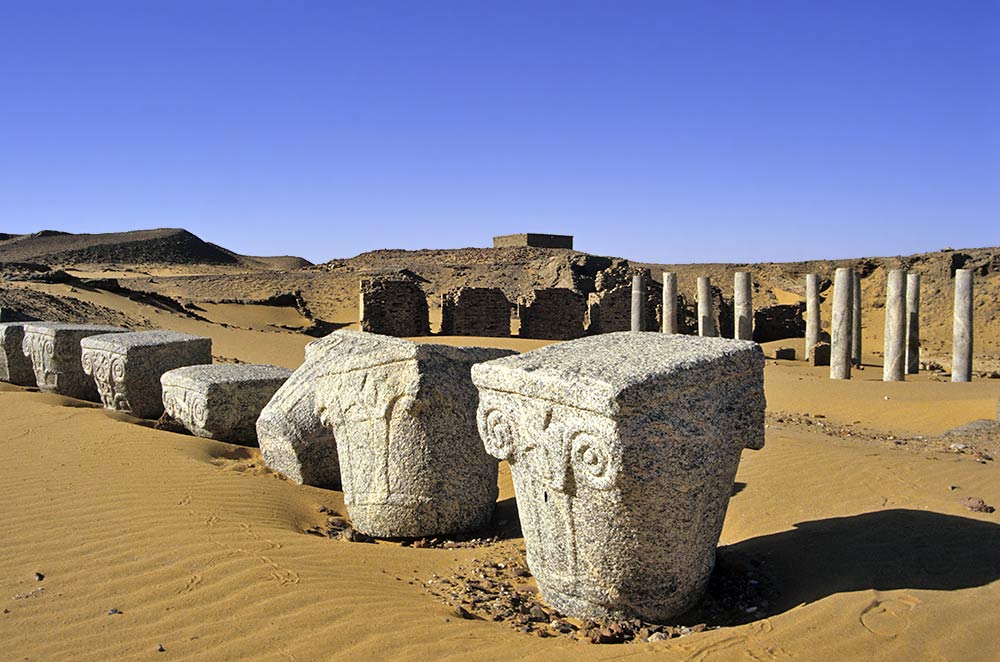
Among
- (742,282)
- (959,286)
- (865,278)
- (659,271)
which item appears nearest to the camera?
(959,286)

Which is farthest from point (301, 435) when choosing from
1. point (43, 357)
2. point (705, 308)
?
point (705, 308)

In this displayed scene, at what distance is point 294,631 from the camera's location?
357 cm

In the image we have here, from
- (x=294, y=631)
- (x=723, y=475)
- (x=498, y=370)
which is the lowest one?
(x=294, y=631)

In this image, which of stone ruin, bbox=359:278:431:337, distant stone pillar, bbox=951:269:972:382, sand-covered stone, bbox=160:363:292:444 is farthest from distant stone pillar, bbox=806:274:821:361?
sand-covered stone, bbox=160:363:292:444

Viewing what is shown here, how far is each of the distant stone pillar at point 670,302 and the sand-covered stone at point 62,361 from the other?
13.7 metres

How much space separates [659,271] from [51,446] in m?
34.7

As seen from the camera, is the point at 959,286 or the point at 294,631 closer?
the point at 294,631

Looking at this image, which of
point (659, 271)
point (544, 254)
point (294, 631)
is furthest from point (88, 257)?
point (294, 631)

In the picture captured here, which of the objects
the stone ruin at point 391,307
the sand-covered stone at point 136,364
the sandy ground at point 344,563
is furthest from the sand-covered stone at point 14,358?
the stone ruin at point 391,307

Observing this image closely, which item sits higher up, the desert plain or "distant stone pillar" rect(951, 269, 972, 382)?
"distant stone pillar" rect(951, 269, 972, 382)

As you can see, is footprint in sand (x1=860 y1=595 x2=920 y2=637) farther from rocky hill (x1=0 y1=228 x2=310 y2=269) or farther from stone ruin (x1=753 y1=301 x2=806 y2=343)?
rocky hill (x1=0 y1=228 x2=310 y2=269)

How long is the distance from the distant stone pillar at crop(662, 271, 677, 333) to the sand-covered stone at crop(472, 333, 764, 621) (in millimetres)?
16366

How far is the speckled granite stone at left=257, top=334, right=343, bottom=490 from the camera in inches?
252

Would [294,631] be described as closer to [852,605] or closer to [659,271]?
[852,605]
